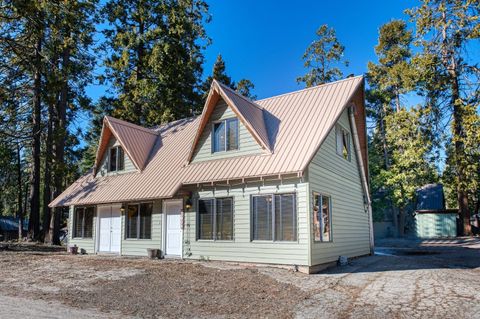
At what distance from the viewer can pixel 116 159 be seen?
58.5 feet

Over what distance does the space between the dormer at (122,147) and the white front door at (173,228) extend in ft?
9.97

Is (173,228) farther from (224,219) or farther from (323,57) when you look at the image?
(323,57)

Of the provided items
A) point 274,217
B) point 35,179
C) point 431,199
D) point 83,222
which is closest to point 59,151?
point 35,179

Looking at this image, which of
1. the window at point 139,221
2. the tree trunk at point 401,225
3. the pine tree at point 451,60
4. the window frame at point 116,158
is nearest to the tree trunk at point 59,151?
the window frame at point 116,158

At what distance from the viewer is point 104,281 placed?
9.29m

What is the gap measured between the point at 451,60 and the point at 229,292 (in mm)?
25134

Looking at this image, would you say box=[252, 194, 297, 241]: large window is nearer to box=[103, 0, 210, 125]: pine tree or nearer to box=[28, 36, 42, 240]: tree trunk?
box=[28, 36, 42, 240]: tree trunk

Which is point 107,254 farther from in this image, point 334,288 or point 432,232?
point 432,232

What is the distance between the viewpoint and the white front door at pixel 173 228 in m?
14.2

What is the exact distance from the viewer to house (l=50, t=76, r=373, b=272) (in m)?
11.5

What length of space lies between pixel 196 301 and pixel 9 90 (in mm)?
16783

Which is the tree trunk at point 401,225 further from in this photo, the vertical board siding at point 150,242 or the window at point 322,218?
the vertical board siding at point 150,242

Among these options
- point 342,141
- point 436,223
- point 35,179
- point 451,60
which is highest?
point 451,60

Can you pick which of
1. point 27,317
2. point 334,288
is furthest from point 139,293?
point 334,288
